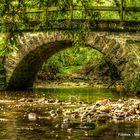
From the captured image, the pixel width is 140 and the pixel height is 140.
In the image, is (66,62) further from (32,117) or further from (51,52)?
(32,117)

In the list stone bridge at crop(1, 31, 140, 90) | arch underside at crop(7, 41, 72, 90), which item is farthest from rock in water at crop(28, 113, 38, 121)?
arch underside at crop(7, 41, 72, 90)

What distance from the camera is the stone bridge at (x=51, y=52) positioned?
20000mm

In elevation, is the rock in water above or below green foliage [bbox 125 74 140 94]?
above

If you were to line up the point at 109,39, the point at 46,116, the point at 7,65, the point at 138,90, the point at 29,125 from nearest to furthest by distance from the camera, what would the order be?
the point at 29,125, the point at 46,116, the point at 138,90, the point at 109,39, the point at 7,65

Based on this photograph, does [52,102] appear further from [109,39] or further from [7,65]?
[7,65]

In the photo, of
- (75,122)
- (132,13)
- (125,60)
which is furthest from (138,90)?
(75,122)

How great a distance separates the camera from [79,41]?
10.6 metres

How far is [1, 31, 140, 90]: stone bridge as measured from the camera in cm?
2000

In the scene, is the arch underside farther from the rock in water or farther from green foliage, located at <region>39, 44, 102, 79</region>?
the rock in water

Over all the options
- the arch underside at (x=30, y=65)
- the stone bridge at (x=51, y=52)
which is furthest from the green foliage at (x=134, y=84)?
the arch underside at (x=30, y=65)

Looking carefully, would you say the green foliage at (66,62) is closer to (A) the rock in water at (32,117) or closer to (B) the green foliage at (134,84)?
(B) the green foliage at (134,84)

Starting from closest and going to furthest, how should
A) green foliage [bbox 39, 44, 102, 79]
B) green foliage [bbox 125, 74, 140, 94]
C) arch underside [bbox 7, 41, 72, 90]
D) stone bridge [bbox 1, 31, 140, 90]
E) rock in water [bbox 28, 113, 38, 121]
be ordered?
rock in water [bbox 28, 113, 38, 121]
green foliage [bbox 125, 74, 140, 94]
stone bridge [bbox 1, 31, 140, 90]
arch underside [bbox 7, 41, 72, 90]
green foliage [bbox 39, 44, 102, 79]

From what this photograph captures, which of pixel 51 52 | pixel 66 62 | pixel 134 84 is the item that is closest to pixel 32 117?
pixel 134 84

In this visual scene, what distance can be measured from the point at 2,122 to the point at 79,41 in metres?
2.38
